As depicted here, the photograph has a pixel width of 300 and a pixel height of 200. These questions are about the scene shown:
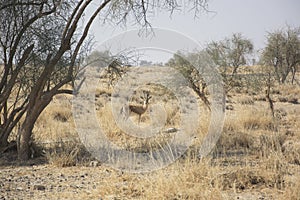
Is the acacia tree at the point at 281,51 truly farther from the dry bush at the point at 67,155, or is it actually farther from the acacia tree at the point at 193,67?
the dry bush at the point at 67,155

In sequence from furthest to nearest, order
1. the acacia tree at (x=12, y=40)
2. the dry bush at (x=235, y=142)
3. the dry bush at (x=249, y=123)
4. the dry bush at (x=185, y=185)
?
1. the dry bush at (x=249, y=123)
2. the dry bush at (x=235, y=142)
3. the acacia tree at (x=12, y=40)
4. the dry bush at (x=185, y=185)

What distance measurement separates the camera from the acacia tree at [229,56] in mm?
17734

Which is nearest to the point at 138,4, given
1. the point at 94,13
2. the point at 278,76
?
the point at 94,13

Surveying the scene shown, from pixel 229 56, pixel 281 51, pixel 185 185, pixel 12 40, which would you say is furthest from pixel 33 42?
pixel 281 51

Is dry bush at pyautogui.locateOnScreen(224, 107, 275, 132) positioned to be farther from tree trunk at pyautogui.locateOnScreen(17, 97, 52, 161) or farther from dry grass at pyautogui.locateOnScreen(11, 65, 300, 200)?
tree trunk at pyautogui.locateOnScreen(17, 97, 52, 161)

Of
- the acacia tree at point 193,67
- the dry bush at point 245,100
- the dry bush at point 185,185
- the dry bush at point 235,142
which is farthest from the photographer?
the dry bush at point 245,100

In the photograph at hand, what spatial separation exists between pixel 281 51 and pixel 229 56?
1241 centimetres

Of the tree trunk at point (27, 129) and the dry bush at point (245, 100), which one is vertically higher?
the dry bush at point (245, 100)

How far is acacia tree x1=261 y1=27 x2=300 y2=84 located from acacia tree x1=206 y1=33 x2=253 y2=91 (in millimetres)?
6965

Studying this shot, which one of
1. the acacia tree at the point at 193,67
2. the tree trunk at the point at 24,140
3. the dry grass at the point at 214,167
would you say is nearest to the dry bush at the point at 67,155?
the dry grass at the point at 214,167

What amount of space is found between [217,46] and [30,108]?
41.0ft

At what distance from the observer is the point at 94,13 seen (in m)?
8.10

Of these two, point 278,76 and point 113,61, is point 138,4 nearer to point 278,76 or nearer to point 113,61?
point 113,61

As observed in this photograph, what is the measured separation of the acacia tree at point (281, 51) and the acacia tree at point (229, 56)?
696 cm
